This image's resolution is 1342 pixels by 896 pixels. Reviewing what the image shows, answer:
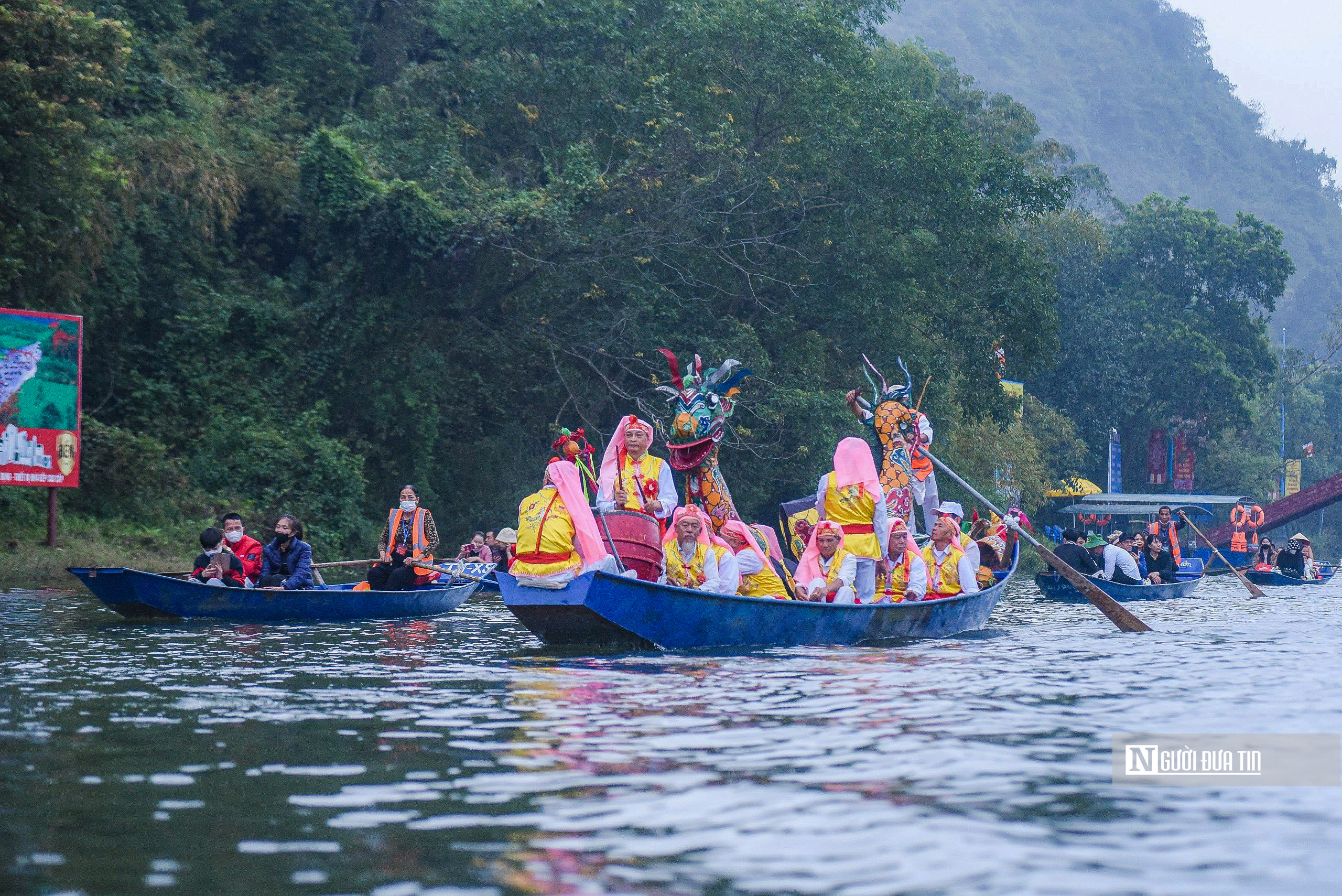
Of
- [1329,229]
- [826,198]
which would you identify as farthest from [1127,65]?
[826,198]

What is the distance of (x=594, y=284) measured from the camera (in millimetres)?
28562

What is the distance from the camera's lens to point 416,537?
56.3 ft

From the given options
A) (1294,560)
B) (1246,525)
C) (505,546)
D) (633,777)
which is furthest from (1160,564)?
(1246,525)

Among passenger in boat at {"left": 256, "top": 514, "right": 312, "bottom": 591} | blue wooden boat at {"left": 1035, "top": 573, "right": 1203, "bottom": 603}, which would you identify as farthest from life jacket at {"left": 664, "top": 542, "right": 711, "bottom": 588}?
blue wooden boat at {"left": 1035, "top": 573, "right": 1203, "bottom": 603}

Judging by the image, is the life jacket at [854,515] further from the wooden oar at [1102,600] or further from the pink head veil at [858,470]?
the wooden oar at [1102,600]

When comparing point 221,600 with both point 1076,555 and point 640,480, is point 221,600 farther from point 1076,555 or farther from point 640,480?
point 1076,555

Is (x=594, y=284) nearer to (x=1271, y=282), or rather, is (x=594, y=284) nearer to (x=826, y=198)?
(x=826, y=198)

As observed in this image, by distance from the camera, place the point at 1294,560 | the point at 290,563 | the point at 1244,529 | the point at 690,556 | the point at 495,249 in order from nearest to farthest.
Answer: the point at 690,556 → the point at 290,563 → the point at 495,249 → the point at 1294,560 → the point at 1244,529

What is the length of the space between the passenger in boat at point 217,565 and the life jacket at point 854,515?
622cm

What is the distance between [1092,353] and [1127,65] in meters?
104

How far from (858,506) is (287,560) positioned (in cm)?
645

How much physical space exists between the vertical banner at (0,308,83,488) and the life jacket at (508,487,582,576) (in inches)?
404

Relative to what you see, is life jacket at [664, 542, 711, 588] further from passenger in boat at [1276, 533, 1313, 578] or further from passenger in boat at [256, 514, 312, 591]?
passenger in boat at [1276, 533, 1313, 578]

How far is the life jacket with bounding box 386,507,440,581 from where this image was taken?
56.1 ft
